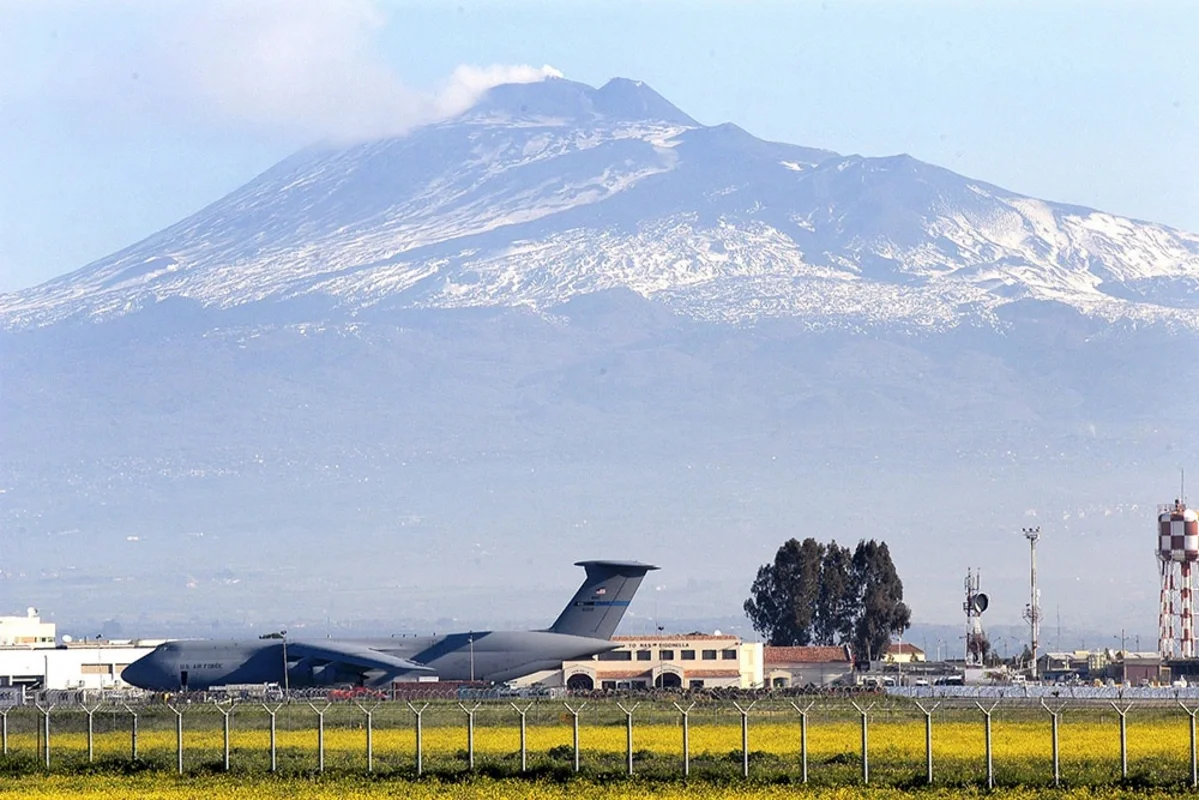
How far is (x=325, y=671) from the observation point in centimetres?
9838

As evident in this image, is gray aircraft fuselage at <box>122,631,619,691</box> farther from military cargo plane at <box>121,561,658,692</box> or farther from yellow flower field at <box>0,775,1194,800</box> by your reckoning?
yellow flower field at <box>0,775,1194,800</box>

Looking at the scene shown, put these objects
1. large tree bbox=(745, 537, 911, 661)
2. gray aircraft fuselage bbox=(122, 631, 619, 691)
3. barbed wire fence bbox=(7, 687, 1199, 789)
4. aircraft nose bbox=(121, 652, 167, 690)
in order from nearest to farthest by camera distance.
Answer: barbed wire fence bbox=(7, 687, 1199, 789), aircraft nose bbox=(121, 652, 167, 690), gray aircraft fuselage bbox=(122, 631, 619, 691), large tree bbox=(745, 537, 911, 661)

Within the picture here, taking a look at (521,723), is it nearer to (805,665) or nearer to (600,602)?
(600,602)

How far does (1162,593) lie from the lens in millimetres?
134500

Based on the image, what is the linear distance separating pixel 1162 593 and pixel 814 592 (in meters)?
22.7

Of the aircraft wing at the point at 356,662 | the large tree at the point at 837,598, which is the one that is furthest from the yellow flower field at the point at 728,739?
the large tree at the point at 837,598

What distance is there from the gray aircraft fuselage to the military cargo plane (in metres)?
0.05

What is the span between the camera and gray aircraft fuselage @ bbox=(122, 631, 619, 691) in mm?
97938

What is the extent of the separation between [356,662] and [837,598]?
5044 cm

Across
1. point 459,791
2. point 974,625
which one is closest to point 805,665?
point 974,625

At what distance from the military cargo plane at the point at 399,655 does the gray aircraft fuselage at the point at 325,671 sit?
5cm

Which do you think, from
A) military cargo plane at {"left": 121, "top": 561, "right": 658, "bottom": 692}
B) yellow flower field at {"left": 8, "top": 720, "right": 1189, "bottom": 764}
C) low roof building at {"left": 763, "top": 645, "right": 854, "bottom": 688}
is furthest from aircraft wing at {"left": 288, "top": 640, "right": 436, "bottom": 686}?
yellow flower field at {"left": 8, "top": 720, "right": 1189, "bottom": 764}

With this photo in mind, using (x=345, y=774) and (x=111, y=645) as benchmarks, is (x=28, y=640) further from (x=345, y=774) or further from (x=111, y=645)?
(x=345, y=774)

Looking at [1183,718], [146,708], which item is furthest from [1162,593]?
[146,708]
